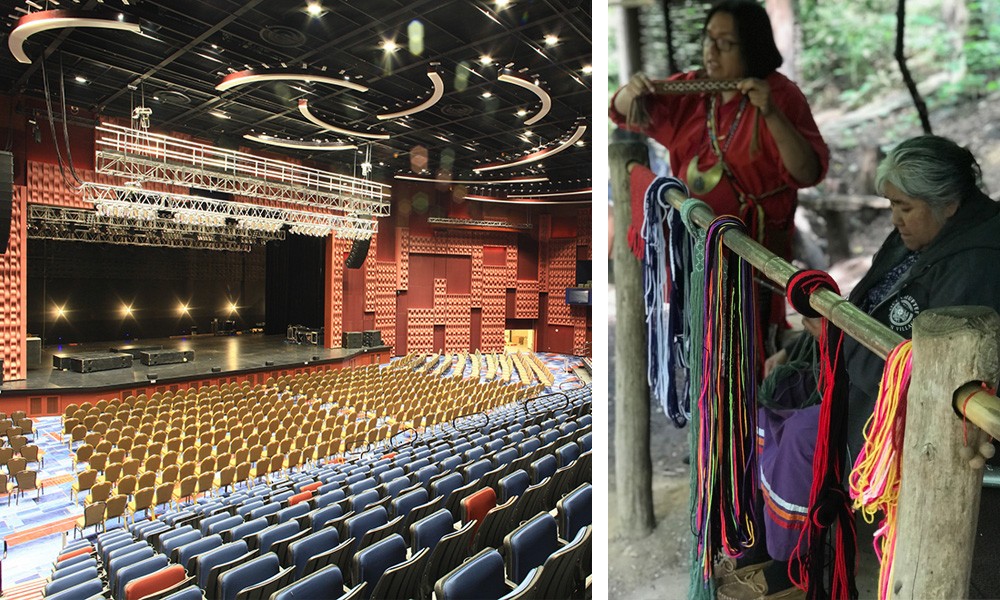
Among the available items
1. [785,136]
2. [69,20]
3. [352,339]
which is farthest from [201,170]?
[785,136]

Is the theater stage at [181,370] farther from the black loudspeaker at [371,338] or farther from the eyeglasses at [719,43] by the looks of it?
the eyeglasses at [719,43]

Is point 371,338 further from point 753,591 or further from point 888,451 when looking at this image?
point 888,451

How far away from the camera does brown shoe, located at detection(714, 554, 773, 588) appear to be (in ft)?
6.75

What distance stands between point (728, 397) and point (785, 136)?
929 millimetres

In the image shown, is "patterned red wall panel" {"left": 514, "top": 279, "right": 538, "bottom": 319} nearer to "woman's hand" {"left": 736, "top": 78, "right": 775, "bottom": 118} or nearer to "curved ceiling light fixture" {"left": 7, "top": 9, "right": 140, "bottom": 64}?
"curved ceiling light fixture" {"left": 7, "top": 9, "right": 140, "bottom": 64}

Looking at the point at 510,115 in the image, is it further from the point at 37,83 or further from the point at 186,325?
the point at 186,325

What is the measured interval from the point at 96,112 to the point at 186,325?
1199 centimetres

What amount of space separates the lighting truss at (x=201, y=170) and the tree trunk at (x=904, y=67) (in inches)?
451

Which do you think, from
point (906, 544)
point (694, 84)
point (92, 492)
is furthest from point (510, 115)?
point (906, 544)

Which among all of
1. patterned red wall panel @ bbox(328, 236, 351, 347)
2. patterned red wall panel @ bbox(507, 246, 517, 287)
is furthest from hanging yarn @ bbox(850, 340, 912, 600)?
patterned red wall panel @ bbox(507, 246, 517, 287)

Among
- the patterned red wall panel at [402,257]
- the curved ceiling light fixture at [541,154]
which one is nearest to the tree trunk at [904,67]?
the curved ceiling light fixture at [541,154]

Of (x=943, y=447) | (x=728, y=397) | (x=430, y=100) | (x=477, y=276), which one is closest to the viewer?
(x=943, y=447)

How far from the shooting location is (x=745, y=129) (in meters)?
2.05

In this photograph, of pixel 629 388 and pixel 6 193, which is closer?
pixel 629 388
